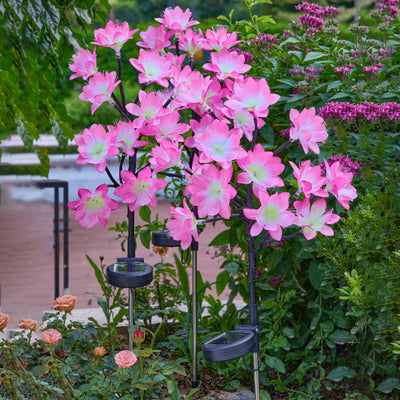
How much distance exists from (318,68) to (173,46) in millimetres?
595

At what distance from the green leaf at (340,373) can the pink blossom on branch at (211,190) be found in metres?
0.88

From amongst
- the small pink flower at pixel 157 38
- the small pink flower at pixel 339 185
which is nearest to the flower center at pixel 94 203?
the small pink flower at pixel 157 38

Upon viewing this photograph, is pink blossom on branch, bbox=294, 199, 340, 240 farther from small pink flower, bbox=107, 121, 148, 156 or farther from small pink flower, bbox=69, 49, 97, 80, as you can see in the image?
small pink flower, bbox=69, 49, 97, 80

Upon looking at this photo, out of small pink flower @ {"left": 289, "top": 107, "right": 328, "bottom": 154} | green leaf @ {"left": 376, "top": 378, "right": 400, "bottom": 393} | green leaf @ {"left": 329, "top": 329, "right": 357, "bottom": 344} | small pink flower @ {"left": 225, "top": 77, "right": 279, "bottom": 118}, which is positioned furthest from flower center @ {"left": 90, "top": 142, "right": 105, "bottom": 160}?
green leaf @ {"left": 376, "top": 378, "right": 400, "bottom": 393}

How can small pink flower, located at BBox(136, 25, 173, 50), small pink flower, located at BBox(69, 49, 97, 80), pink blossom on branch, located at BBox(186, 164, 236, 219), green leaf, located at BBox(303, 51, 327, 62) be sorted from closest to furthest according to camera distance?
pink blossom on branch, located at BBox(186, 164, 236, 219), small pink flower, located at BBox(69, 49, 97, 80), small pink flower, located at BBox(136, 25, 173, 50), green leaf, located at BBox(303, 51, 327, 62)

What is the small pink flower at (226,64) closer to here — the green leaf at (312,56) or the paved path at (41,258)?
the green leaf at (312,56)

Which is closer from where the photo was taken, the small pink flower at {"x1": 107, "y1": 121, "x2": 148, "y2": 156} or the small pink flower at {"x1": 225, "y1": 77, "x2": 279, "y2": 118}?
the small pink flower at {"x1": 225, "y1": 77, "x2": 279, "y2": 118}

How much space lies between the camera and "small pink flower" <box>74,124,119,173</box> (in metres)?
1.42

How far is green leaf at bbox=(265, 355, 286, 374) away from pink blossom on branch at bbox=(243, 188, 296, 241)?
82cm

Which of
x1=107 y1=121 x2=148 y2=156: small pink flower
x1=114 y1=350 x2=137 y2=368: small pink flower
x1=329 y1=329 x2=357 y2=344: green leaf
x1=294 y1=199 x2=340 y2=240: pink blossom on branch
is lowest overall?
x1=329 y1=329 x2=357 y2=344: green leaf

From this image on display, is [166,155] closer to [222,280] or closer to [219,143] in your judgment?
[219,143]

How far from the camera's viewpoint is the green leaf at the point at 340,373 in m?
1.85

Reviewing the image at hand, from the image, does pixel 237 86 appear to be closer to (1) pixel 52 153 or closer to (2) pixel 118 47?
(2) pixel 118 47

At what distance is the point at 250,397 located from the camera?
1.98 metres
